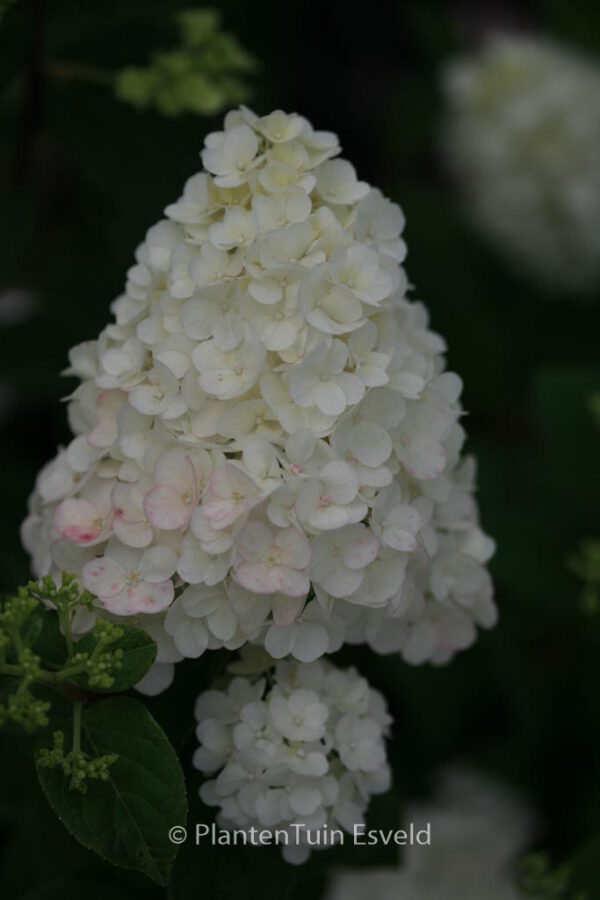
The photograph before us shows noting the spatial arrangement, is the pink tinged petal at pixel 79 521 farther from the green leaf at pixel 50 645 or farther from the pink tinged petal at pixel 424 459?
the pink tinged petal at pixel 424 459

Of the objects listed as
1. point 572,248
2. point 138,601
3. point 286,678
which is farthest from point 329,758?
point 572,248

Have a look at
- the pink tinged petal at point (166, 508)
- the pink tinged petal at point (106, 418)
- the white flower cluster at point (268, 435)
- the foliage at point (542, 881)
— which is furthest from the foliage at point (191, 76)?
the foliage at point (542, 881)

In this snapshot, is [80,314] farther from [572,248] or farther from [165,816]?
[572,248]

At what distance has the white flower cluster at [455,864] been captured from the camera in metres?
1.51

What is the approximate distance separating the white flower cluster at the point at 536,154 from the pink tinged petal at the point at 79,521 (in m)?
1.46

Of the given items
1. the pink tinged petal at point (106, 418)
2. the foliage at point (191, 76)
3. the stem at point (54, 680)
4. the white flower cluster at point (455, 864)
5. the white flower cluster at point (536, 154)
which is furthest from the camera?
the white flower cluster at point (536, 154)

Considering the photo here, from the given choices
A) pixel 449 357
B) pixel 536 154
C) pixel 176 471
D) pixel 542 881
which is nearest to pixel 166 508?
pixel 176 471

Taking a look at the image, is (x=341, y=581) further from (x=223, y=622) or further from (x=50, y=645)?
(x=50, y=645)

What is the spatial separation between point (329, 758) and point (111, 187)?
77 cm

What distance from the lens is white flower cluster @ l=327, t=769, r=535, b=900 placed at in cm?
151

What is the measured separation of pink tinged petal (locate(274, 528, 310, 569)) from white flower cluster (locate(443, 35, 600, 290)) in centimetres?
147

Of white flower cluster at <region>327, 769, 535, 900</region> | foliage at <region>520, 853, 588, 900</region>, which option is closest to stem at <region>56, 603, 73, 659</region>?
foliage at <region>520, 853, 588, 900</region>

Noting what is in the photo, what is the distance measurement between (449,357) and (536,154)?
0.48 meters

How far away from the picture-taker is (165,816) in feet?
2.76
